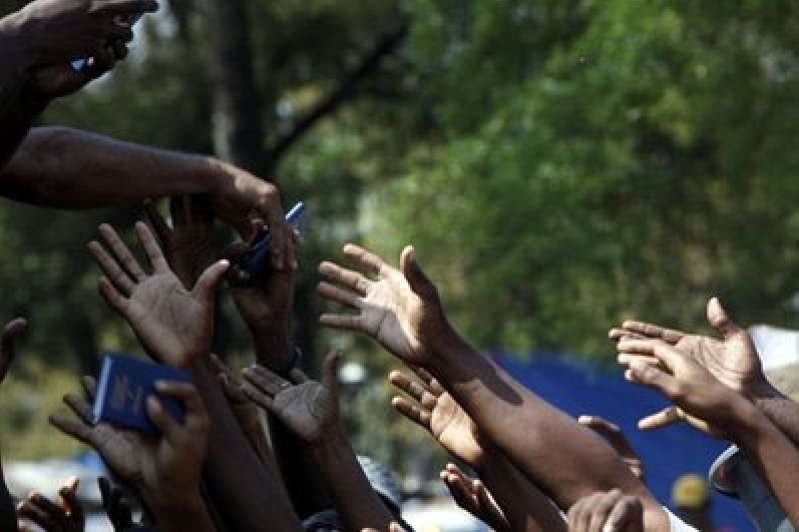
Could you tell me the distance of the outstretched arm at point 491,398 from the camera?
4.80 metres

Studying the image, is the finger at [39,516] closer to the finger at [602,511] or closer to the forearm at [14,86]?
the forearm at [14,86]

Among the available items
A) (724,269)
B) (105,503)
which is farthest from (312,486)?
(724,269)

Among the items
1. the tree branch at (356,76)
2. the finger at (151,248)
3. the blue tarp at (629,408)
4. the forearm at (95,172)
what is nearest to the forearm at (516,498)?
the finger at (151,248)

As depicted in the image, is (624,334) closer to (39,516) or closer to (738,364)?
(738,364)

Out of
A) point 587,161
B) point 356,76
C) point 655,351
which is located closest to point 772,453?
point 655,351

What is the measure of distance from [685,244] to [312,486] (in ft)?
34.6

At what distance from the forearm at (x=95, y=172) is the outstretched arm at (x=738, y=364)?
105cm

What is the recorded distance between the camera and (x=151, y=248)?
4988 millimetres

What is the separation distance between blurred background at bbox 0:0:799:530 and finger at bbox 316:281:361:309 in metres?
6.47

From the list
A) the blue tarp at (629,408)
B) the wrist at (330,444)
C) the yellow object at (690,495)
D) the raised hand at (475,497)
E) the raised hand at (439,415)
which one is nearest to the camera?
the raised hand at (439,415)

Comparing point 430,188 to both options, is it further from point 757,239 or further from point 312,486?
point 312,486

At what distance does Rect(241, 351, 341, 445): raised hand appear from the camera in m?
5.49

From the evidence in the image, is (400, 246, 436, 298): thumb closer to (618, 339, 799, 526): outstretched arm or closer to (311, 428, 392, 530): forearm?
(618, 339, 799, 526): outstretched arm

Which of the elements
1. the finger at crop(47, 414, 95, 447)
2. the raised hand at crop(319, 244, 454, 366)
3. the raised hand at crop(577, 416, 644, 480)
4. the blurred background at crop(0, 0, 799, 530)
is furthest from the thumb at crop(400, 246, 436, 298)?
the blurred background at crop(0, 0, 799, 530)
